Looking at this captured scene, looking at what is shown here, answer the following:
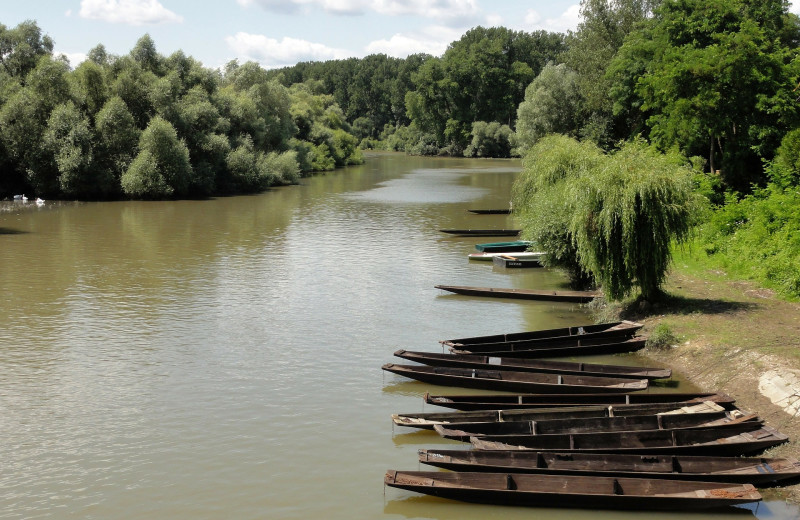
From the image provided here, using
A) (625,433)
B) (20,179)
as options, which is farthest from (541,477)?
(20,179)

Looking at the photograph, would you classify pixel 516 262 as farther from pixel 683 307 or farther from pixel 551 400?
pixel 551 400

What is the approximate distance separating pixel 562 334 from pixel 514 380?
436cm

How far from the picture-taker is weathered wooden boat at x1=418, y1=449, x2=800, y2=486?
40.4 feet

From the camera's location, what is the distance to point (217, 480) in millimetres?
13781

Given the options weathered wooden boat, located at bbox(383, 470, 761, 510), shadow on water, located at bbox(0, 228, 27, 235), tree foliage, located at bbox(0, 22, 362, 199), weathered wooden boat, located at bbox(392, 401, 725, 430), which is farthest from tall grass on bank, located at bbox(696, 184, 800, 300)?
tree foliage, located at bbox(0, 22, 362, 199)

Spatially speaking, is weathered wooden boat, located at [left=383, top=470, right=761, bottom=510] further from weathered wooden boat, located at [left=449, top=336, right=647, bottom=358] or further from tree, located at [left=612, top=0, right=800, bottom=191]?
tree, located at [left=612, top=0, right=800, bottom=191]

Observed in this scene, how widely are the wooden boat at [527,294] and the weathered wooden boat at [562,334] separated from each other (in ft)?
15.8

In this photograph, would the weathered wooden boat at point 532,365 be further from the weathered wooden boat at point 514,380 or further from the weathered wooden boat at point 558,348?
the weathered wooden boat at point 558,348

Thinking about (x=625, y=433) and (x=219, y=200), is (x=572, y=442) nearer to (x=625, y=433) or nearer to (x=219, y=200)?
(x=625, y=433)

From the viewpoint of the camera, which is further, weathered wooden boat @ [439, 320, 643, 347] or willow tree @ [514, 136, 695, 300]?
willow tree @ [514, 136, 695, 300]

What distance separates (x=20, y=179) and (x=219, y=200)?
1697cm

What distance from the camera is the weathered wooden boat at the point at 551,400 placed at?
15211 mm

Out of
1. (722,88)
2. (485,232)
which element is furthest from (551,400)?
(722,88)

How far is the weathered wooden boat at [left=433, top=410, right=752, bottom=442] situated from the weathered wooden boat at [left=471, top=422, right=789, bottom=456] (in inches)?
7.8
